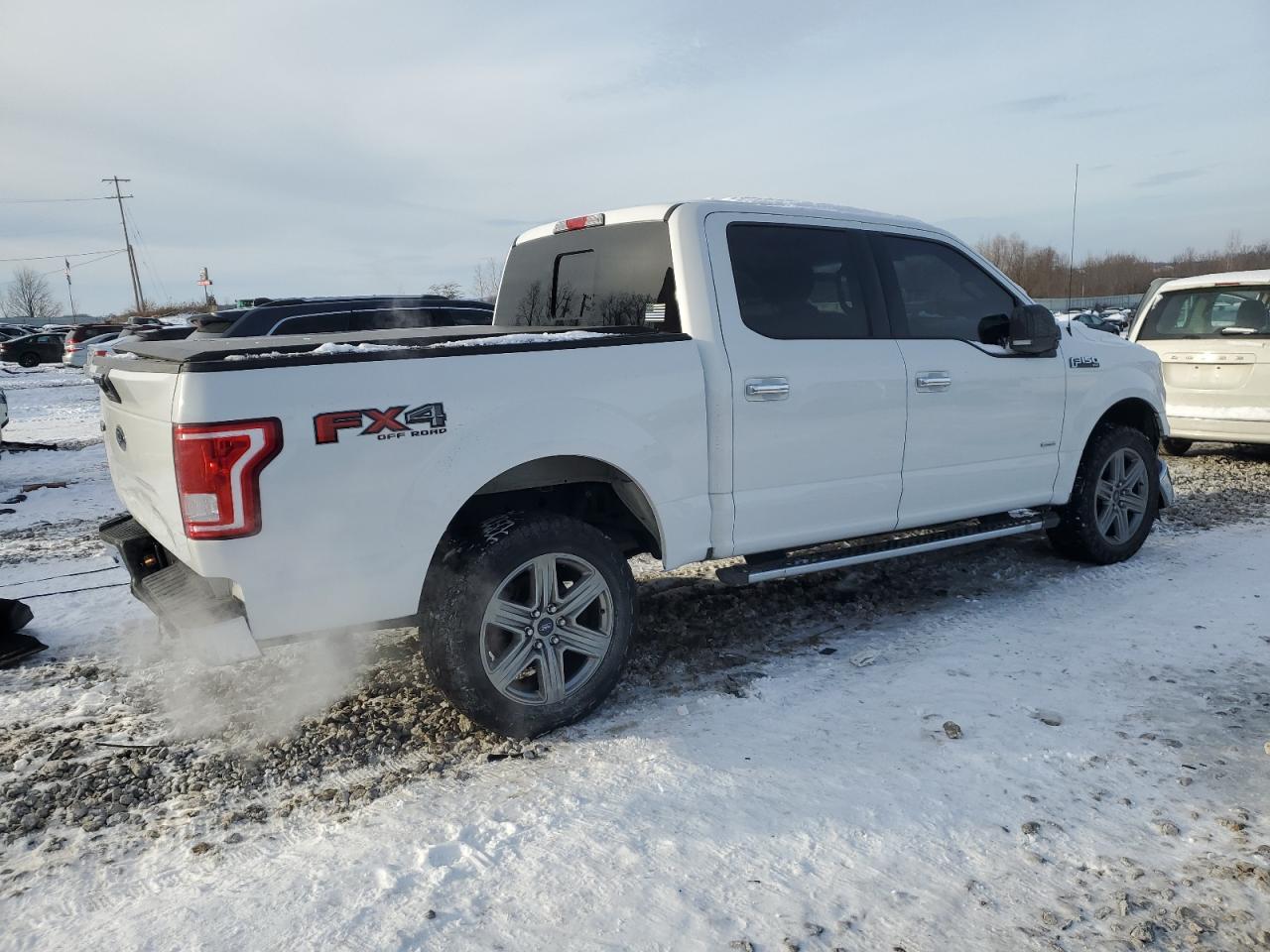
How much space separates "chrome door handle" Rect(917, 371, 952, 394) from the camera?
4.62m

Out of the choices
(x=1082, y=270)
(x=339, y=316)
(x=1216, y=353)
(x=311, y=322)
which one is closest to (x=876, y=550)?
(x=1216, y=353)

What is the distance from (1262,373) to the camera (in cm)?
839

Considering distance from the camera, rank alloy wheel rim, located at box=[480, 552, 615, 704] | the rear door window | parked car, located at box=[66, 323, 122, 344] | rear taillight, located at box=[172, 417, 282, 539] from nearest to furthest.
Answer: rear taillight, located at box=[172, 417, 282, 539], alloy wheel rim, located at box=[480, 552, 615, 704], the rear door window, parked car, located at box=[66, 323, 122, 344]

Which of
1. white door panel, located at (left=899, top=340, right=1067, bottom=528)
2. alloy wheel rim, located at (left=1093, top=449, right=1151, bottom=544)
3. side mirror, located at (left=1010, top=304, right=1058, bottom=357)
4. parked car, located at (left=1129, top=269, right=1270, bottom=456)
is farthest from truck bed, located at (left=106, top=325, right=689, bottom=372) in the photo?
parked car, located at (left=1129, top=269, right=1270, bottom=456)

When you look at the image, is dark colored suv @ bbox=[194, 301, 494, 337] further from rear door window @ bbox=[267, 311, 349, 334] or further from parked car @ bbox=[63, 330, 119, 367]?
parked car @ bbox=[63, 330, 119, 367]

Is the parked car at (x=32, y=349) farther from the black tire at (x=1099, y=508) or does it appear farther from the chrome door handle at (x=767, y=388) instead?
the black tire at (x=1099, y=508)

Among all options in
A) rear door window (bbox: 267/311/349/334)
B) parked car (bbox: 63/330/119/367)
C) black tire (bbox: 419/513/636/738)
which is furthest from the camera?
parked car (bbox: 63/330/119/367)

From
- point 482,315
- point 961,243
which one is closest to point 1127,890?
point 961,243

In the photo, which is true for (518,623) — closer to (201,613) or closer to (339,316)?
(201,613)

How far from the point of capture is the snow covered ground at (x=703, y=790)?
2.58 metres

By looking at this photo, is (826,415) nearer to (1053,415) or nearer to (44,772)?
(1053,415)

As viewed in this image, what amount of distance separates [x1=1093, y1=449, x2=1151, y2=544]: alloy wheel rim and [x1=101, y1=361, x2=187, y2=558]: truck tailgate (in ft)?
16.4

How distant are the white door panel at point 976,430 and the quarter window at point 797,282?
40 cm

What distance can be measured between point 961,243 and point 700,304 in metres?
1.91
